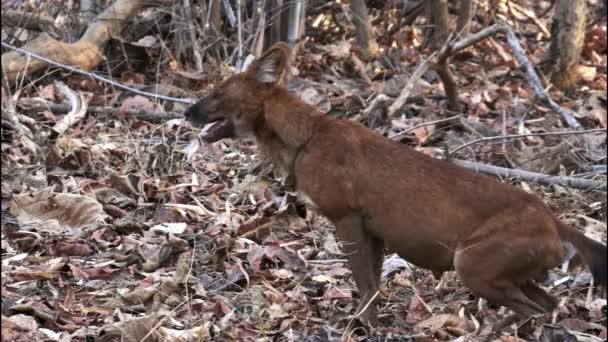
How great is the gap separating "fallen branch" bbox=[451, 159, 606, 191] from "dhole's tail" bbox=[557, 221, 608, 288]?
1.78m

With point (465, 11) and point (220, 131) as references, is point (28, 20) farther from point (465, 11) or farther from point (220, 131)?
point (465, 11)

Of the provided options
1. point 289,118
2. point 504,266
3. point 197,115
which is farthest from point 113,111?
point 504,266

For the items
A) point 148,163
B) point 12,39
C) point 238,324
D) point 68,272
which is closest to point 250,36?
point 148,163

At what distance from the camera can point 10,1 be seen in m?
9.70

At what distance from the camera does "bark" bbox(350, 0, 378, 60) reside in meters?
11.2

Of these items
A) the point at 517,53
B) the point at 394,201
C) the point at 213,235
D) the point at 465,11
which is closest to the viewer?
the point at 394,201

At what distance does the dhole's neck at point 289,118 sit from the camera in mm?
6320

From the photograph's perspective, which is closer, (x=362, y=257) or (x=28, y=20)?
(x=362, y=257)

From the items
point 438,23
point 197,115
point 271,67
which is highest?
point 271,67

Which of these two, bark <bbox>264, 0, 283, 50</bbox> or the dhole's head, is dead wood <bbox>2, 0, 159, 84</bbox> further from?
the dhole's head

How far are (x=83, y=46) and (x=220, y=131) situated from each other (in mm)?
4085

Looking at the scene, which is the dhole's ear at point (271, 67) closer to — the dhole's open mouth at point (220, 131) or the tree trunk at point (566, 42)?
the dhole's open mouth at point (220, 131)

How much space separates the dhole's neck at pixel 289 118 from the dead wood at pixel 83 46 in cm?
355

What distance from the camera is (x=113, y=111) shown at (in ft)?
31.3
